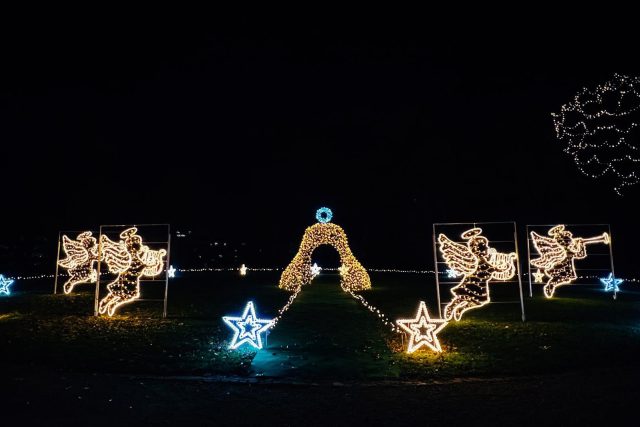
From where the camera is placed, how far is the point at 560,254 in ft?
56.5

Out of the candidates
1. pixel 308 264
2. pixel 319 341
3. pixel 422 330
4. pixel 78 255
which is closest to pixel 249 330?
pixel 319 341

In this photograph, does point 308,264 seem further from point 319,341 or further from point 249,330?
point 249,330

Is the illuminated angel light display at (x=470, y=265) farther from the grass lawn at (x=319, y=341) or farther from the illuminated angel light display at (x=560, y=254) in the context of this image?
the illuminated angel light display at (x=560, y=254)

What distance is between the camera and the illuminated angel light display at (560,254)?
17.1 meters

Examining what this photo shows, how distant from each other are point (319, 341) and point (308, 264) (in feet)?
36.7

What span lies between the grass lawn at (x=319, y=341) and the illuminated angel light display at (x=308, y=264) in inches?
164

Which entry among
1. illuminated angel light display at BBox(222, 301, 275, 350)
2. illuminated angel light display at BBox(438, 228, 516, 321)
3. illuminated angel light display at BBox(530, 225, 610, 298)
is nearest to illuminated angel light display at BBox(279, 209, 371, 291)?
illuminated angel light display at BBox(530, 225, 610, 298)

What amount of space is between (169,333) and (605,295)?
53.1 feet

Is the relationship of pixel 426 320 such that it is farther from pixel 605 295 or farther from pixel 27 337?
pixel 605 295

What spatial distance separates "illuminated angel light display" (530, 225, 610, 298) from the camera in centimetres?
1714

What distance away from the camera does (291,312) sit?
13.0m

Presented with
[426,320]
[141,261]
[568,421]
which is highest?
[141,261]

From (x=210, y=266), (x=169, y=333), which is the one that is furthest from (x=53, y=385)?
(x=210, y=266)

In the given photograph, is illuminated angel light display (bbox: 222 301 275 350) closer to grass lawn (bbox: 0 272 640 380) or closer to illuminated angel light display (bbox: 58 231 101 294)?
grass lawn (bbox: 0 272 640 380)
